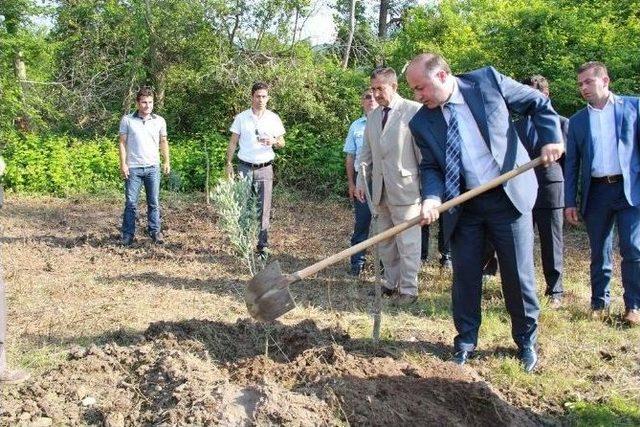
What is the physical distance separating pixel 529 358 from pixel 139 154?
5.48m

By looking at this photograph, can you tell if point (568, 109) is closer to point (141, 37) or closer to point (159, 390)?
point (159, 390)

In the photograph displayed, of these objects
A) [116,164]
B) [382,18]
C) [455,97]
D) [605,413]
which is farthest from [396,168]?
[382,18]

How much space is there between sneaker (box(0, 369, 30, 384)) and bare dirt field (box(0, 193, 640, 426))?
0.12m

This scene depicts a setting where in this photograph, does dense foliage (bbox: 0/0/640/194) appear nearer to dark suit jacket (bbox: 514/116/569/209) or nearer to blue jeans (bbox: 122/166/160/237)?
blue jeans (bbox: 122/166/160/237)

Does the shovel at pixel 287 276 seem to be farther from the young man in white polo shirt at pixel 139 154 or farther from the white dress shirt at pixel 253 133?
the young man in white polo shirt at pixel 139 154

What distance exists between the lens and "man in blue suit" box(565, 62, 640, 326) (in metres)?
5.00

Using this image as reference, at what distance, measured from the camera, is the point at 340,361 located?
13.3 ft

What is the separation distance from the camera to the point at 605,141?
5098 millimetres

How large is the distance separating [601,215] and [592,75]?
108 cm

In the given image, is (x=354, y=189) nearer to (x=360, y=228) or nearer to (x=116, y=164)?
(x=360, y=228)

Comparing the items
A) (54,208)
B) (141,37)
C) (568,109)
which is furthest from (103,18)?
(568,109)

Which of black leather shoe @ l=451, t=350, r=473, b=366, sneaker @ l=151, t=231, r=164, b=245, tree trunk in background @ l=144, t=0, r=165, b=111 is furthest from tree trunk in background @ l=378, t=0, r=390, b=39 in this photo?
black leather shoe @ l=451, t=350, r=473, b=366

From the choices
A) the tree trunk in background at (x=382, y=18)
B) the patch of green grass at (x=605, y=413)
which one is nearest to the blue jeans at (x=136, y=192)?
the patch of green grass at (x=605, y=413)

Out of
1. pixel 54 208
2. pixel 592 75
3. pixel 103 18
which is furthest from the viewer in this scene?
pixel 103 18
